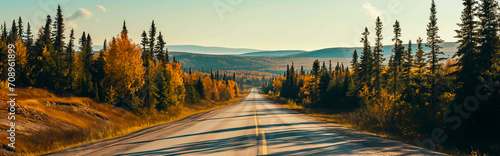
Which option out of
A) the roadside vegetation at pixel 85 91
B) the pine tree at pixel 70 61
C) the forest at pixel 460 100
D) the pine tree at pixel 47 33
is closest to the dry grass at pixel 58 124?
the roadside vegetation at pixel 85 91

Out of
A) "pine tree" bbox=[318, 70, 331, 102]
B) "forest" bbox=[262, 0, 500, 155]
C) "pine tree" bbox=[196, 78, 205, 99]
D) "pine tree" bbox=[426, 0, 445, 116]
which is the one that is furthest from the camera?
"pine tree" bbox=[196, 78, 205, 99]

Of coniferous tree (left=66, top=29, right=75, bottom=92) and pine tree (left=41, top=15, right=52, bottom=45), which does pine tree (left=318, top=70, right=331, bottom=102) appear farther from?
pine tree (left=41, top=15, right=52, bottom=45)

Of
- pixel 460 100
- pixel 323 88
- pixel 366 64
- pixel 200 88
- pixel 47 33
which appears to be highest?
pixel 47 33

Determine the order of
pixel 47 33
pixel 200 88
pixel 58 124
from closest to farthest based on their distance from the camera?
pixel 58 124 → pixel 47 33 → pixel 200 88

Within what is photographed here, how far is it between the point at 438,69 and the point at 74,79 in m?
46.9

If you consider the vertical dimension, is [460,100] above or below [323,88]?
above

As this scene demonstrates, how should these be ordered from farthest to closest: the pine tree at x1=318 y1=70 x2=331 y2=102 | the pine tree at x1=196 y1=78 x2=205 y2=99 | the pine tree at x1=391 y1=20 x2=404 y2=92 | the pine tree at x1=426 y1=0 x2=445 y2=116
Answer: the pine tree at x1=196 y1=78 x2=205 y2=99, the pine tree at x1=318 y1=70 x2=331 y2=102, the pine tree at x1=391 y1=20 x2=404 y2=92, the pine tree at x1=426 y1=0 x2=445 y2=116

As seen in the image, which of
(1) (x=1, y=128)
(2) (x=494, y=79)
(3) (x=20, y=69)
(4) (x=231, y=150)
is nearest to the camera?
(4) (x=231, y=150)

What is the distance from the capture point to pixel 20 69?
36875mm

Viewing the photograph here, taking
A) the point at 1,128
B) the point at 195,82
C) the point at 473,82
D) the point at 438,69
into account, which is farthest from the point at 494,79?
the point at 195,82

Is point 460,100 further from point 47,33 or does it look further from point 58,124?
point 47,33

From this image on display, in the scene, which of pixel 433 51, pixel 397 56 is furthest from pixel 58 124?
pixel 397 56

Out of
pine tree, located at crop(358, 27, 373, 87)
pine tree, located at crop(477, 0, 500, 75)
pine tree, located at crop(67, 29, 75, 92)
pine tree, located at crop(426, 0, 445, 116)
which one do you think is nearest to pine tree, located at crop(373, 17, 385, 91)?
pine tree, located at crop(358, 27, 373, 87)

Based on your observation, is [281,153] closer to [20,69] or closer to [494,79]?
[494,79]
